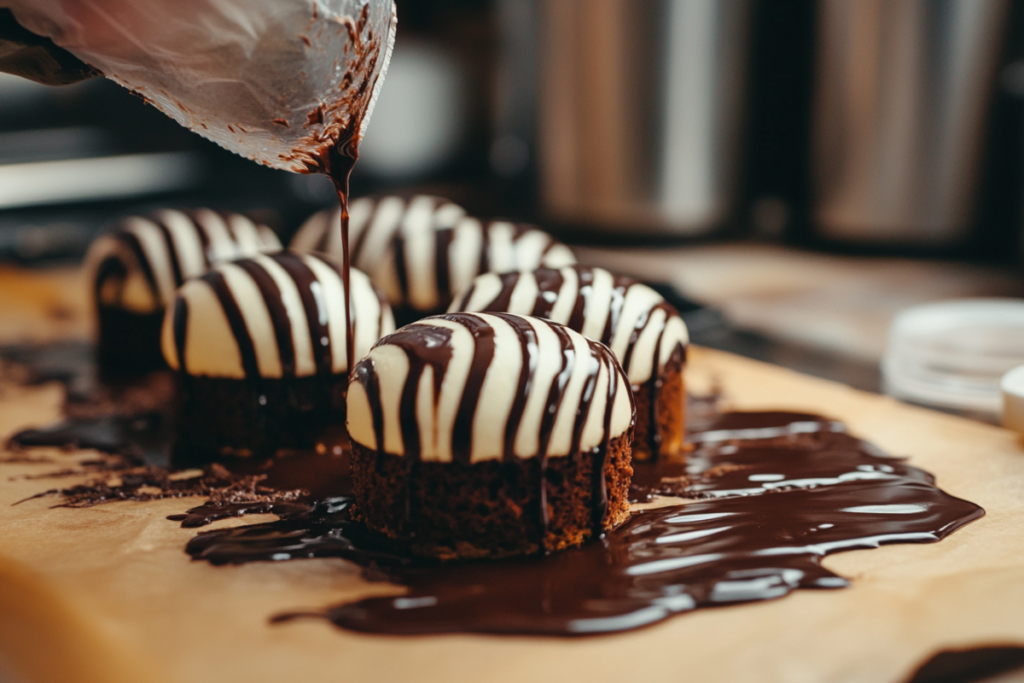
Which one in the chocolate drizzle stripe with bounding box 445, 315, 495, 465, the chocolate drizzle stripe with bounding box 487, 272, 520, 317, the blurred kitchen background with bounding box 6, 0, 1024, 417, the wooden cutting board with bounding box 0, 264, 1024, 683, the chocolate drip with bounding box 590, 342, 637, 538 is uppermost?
the blurred kitchen background with bounding box 6, 0, 1024, 417

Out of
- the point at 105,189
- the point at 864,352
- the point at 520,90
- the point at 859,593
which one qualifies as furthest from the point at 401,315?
the point at 520,90

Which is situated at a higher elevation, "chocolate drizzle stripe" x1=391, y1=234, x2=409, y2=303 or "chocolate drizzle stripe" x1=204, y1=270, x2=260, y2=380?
"chocolate drizzle stripe" x1=391, y1=234, x2=409, y2=303

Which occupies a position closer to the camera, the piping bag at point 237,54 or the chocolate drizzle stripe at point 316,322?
the piping bag at point 237,54

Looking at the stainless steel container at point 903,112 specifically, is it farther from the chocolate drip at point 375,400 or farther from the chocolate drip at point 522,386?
the chocolate drip at point 375,400

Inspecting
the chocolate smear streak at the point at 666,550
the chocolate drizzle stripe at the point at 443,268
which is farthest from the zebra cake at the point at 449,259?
the chocolate smear streak at the point at 666,550

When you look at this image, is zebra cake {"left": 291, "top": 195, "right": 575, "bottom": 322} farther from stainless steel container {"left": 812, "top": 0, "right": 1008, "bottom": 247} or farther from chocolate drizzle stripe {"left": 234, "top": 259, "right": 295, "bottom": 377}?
stainless steel container {"left": 812, "top": 0, "right": 1008, "bottom": 247}

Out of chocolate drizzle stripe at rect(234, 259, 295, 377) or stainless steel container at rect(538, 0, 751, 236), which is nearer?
chocolate drizzle stripe at rect(234, 259, 295, 377)

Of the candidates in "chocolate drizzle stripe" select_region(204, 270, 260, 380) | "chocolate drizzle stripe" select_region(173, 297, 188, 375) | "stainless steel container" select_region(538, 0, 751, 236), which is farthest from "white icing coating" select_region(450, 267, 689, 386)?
"stainless steel container" select_region(538, 0, 751, 236)
